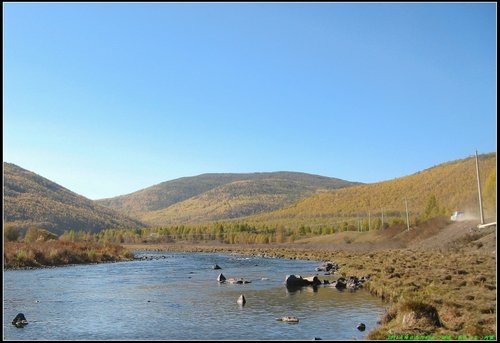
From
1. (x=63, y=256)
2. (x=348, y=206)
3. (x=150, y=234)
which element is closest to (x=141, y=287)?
(x=63, y=256)

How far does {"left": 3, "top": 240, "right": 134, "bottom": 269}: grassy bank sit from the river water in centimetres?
1713

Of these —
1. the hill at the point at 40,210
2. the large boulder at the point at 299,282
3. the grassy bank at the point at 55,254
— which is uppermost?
the hill at the point at 40,210

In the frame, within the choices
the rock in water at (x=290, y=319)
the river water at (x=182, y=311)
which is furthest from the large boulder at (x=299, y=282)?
the rock in water at (x=290, y=319)

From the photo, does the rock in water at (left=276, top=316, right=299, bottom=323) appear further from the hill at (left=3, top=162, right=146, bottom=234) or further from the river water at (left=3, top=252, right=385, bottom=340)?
the hill at (left=3, top=162, right=146, bottom=234)

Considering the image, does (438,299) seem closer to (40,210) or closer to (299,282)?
(299,282)

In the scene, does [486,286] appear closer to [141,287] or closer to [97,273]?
[141,287]

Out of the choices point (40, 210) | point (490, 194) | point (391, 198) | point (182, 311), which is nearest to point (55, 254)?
point (182, 311)

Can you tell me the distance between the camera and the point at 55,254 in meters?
59.8

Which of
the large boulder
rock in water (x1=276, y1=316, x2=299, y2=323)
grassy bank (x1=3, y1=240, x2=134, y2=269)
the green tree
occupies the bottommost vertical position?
rock in water (x1=276, y1=316, x2=299, y2=323)

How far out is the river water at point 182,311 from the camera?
62.3 ft

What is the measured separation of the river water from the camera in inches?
748

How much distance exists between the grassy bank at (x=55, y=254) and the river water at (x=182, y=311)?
17.1 m

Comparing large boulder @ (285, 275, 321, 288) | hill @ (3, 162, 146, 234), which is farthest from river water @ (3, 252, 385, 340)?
hill @ (3, 162, 146, 234)

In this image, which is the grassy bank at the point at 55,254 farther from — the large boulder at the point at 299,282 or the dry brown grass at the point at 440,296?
the dry brown grass at the point at 440,296
